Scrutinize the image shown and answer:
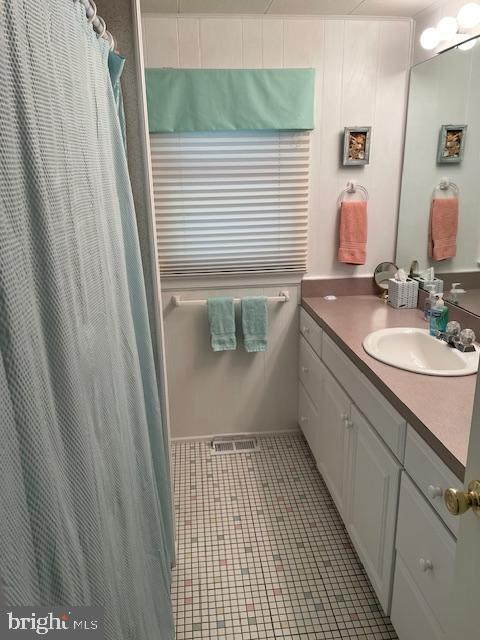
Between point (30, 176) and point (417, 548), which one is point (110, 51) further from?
point (417, 548)

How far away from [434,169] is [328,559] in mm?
1799

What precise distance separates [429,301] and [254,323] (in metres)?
0.90

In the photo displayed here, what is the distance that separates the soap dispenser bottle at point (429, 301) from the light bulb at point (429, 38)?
1056mm

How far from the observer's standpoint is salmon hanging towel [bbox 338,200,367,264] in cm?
231

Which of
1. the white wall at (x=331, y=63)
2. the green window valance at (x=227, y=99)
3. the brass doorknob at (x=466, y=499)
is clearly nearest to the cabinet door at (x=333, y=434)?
the white wall at (x=331, y=63)

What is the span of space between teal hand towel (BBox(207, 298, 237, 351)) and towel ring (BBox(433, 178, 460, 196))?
3.76 ft

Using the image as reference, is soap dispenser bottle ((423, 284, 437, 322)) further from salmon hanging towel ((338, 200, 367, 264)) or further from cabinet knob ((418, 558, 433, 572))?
cabinet knob ((418, 558, 433, 572))

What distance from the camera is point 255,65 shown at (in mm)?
2121

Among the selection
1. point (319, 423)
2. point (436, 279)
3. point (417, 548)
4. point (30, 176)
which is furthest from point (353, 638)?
point (30, 176)

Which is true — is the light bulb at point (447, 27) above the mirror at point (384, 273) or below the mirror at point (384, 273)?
above

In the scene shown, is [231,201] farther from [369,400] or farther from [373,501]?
[373,501]

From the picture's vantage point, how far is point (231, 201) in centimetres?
229

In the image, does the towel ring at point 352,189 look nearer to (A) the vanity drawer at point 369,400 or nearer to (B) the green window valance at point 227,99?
(B) the green window valance at point 227,99

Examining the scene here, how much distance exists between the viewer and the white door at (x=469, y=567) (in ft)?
2.48
